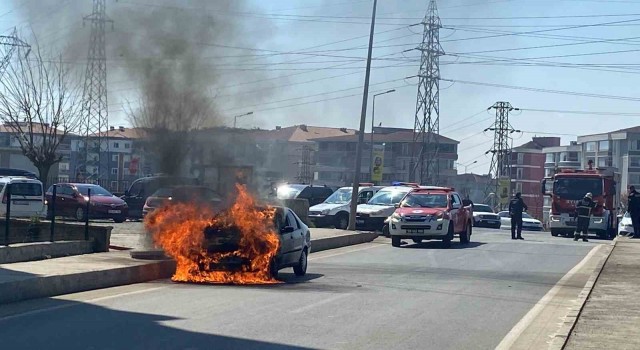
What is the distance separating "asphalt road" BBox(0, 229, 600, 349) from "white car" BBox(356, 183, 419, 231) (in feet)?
44.7

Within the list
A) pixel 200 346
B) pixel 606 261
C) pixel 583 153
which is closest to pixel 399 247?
pixel 606 261

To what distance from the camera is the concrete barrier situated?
56.9 ft

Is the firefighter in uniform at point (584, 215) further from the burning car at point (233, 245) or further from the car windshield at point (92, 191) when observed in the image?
the burning car at point (233, 245)

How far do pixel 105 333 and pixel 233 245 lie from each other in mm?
6464

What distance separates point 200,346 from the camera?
31.6 feet

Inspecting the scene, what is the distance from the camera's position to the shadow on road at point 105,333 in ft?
31.6

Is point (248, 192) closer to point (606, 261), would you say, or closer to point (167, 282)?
point (167, 282)

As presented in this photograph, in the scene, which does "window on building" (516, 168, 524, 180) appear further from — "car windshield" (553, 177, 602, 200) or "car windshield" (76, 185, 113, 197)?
"car windshield" (76, 185, 113, 197)

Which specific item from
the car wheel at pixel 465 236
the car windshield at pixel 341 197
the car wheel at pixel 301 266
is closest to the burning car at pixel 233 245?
the car wheel at pixel 301 266

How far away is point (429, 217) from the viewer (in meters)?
28.1

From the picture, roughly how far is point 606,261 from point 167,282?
10.7 meters

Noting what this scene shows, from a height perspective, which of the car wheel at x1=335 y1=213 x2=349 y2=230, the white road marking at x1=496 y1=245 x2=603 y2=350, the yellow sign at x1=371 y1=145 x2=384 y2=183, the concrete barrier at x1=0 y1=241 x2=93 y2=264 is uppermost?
the yellow sign at x1=371 y1=145 x2=384 y2=183

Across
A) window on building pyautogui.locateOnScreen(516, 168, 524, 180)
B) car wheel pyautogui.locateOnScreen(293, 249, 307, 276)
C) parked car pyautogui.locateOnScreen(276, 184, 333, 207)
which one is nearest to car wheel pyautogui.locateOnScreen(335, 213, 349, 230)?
parked car pyautogui.locateOnScreen(276, 184, 333, 207)

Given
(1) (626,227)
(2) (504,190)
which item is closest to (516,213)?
(1) (626,227)
